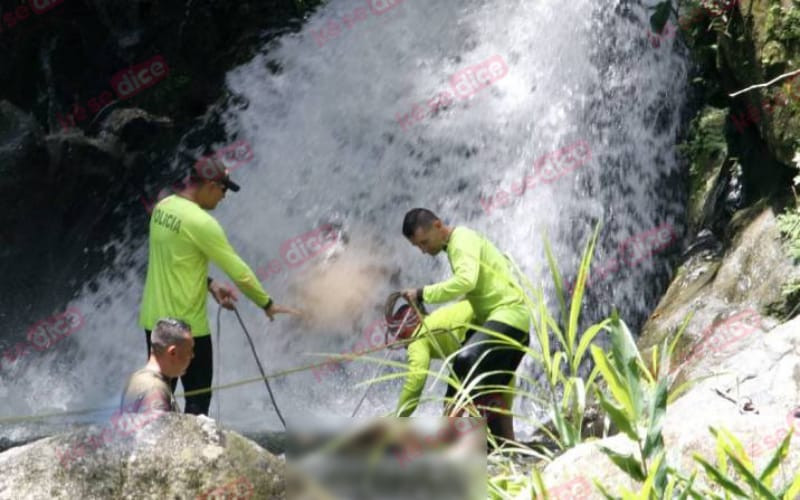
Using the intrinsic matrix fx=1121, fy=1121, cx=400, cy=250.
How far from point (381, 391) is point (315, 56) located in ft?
15.0

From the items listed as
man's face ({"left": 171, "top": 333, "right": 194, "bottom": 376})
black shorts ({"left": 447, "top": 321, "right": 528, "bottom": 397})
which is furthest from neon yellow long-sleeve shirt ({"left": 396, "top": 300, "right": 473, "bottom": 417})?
man's face ({"left": 171, "top": 333, "right": 194, "bottom": 376})

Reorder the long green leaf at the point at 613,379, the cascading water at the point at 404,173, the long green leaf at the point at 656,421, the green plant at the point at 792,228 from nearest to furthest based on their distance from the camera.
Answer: the long green leaf at the point at 613,379, the long green leaf at the point at 656,421, the green plant at the point at 792,228, the cascading water at the point at 404,173

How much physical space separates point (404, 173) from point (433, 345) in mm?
5135

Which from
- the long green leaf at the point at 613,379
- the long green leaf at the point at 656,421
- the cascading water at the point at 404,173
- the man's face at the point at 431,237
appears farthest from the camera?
the cascading water at the point at 404,173

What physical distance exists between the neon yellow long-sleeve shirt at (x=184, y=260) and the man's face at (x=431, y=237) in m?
0.89

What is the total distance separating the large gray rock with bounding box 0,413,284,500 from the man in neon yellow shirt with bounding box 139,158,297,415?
105 inches

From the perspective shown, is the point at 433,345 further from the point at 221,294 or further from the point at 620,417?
the point at 620,417

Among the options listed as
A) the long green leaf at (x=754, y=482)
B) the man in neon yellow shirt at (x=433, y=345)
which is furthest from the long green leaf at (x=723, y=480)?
the man in neon yellow shirt at (x=433, y=345)

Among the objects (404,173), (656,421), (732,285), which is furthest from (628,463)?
(404,173)

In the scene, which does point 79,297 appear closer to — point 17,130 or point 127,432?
point 17,130

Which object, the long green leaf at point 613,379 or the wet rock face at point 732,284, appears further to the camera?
the wet rock face at point 732,284

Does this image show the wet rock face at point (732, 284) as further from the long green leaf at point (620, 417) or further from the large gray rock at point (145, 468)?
the large gray rock at point (145, 468)

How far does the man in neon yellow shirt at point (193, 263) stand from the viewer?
5.69 m

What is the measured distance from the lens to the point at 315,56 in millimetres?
12203
